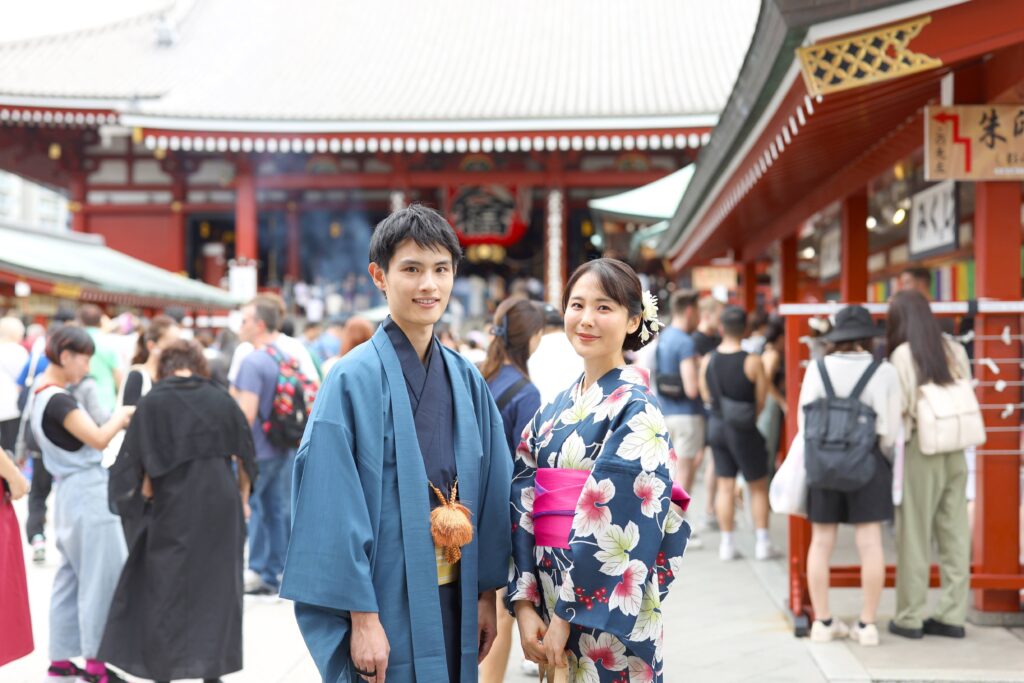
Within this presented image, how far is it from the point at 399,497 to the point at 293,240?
18.1 meters

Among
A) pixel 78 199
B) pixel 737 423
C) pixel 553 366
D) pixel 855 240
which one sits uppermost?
pixel 78 199

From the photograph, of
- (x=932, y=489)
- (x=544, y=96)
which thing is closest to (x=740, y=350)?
(x=932, y=489)

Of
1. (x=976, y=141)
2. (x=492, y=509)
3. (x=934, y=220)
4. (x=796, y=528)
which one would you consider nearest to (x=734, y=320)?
(x=934, y=220)

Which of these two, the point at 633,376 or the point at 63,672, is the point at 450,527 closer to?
the point at 633,376

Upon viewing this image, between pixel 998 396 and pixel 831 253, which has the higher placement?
pixel 831 253

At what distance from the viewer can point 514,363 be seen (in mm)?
4340

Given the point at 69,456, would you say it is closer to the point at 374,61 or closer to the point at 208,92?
the point at 208,92

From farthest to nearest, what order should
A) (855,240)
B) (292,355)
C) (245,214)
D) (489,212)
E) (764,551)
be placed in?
(489,212) → (245,214) → (855,240) → (764,551) → (292,355)

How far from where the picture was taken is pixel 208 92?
18312mm

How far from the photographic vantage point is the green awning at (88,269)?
10883mm

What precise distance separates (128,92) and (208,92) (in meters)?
1.93

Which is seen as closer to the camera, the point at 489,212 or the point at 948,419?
the point at 948,419

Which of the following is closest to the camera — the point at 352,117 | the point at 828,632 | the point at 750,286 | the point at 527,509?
the point at 527,509

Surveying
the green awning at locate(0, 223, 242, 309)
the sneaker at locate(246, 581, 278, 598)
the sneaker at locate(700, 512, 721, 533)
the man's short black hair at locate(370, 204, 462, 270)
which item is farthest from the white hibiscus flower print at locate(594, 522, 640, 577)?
the green awning at locate(0, 223, 242, 309)
